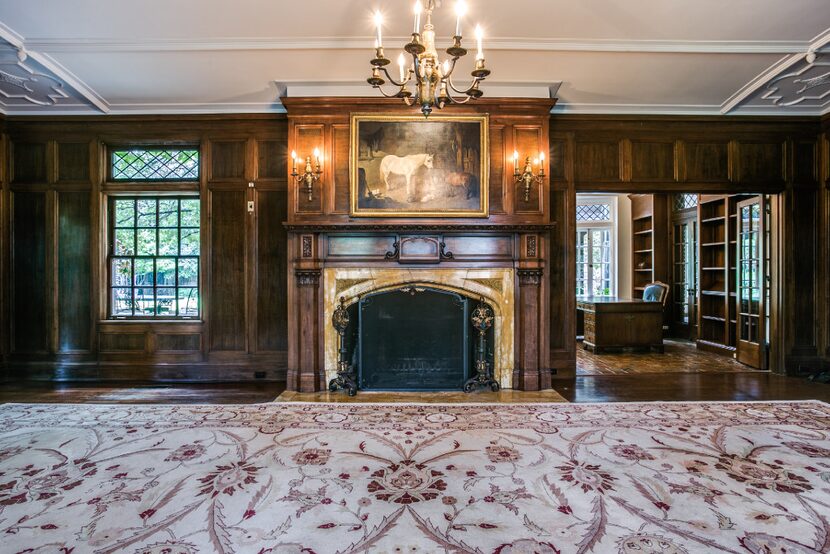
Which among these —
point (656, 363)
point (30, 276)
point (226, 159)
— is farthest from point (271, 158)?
point (656, 363)

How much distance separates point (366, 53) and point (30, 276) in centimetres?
459

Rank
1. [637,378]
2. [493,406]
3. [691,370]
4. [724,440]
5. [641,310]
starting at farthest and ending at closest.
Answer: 1. [641,310]
2. [691,370]
3. [637,378]
4. [493,406]
5. [724,440]

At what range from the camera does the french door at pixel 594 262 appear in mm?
9742

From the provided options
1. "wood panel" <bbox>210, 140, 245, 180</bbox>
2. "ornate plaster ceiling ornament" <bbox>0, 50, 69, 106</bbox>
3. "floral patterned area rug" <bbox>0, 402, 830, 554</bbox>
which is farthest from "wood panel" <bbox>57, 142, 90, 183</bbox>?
"floral patterned area rug" <bbox>0, 402, 830, 554</bbox>

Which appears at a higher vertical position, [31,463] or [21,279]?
[21,279]

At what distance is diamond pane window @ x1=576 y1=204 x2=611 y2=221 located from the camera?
9750 millimetres

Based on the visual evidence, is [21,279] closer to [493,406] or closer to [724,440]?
[493,406]

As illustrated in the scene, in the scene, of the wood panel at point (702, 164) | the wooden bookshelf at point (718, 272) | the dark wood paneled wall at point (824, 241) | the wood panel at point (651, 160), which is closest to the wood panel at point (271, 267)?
the wood panel at point (651, 160)

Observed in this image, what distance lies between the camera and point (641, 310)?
676 cm

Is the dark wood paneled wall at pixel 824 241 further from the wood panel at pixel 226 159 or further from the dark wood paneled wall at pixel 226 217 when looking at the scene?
the wood panel at pixel 226 159

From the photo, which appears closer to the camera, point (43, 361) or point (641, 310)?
point (43, 361)

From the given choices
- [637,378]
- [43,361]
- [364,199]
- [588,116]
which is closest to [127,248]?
[43,361]

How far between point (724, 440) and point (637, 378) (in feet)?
6.55

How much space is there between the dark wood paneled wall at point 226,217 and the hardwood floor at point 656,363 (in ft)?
2.08
